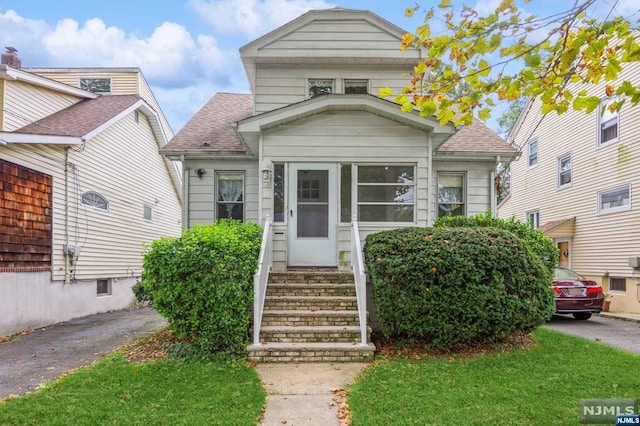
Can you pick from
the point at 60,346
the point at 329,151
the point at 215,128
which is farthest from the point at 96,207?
the point at 329,151

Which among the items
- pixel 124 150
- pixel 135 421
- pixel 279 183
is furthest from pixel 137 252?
pixel 135 421

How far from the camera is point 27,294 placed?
8695mm

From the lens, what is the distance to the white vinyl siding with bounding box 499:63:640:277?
1207 cm

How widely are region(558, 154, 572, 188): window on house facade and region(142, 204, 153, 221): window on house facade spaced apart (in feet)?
49.3

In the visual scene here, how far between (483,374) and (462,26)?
156 inches

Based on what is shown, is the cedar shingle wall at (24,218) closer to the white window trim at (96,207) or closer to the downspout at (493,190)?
the white window trim at (96,207)

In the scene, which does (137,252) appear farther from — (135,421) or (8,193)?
(135,421)

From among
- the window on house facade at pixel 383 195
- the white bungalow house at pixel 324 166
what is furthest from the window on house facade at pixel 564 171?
the window on house facade at pixel 383 195

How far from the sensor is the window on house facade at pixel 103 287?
1171 centimetres

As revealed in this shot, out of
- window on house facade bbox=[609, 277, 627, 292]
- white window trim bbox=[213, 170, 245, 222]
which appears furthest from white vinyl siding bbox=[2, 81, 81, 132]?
window on house facade bbox=[609, 277, 627, 292]

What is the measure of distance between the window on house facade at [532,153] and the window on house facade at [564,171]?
1599mm

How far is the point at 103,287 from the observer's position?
39.4 ft

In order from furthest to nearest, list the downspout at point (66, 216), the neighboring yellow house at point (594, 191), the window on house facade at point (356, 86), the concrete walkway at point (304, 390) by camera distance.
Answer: the neighboring yellow house at point (594, 191) < the downspout at point (66, 216) < the window on house facade at point (356, 86) < the concrete walkway at point (304, 390)

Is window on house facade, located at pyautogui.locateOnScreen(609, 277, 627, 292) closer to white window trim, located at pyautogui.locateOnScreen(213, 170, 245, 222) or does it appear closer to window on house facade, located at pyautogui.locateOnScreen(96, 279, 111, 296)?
white window trim, located at pyautogui.locateOnScreen(213, 170, 245, 222)
